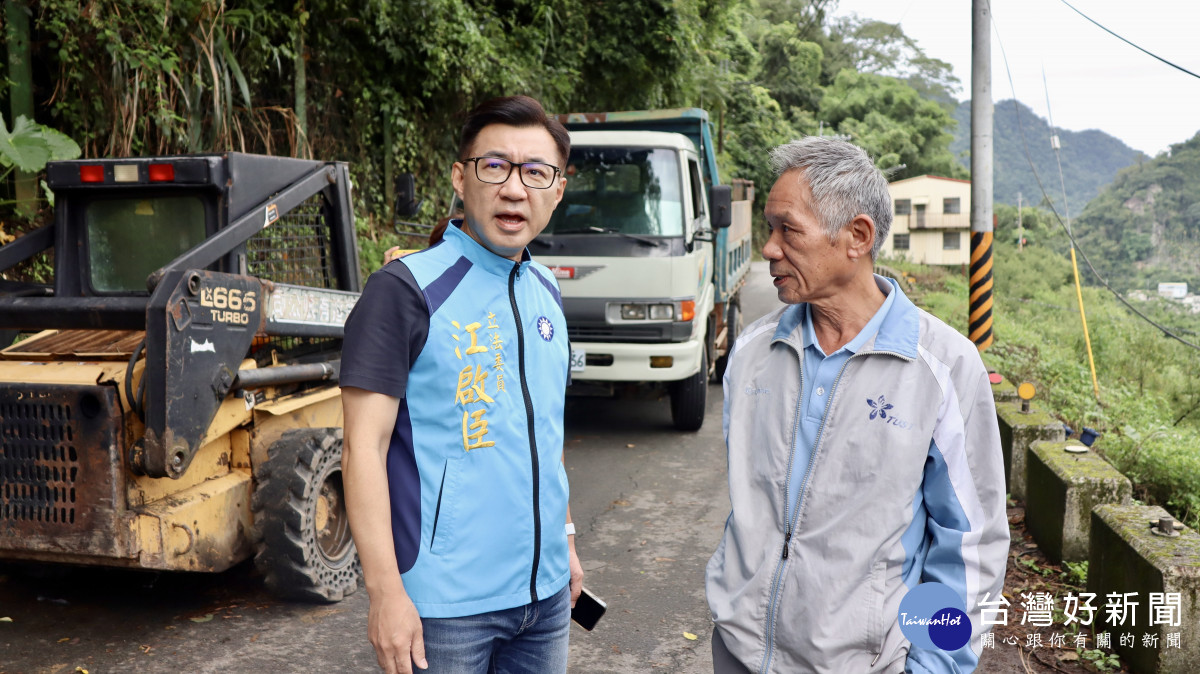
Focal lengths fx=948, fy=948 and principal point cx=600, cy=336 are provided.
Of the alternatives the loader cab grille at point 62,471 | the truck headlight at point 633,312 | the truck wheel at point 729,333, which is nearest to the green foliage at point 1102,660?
the loader cab grille at point 62,471

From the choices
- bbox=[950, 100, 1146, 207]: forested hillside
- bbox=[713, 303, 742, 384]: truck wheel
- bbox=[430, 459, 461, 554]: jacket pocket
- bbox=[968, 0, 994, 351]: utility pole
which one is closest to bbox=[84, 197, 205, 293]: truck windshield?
bbox=[430, 459, 461, 554]: jacket pocket

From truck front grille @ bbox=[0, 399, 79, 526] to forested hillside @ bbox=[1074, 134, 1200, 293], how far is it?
56.4ft

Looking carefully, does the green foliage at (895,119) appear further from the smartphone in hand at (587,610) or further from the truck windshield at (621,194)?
the smartphone in hand at (587,610)

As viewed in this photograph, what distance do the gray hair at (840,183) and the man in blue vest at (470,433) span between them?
0.54 m

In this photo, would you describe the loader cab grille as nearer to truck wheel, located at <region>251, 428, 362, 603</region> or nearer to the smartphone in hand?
truck wheel, located at <region>251, 428, 362, 603</region>

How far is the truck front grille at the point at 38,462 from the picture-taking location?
3762 mm

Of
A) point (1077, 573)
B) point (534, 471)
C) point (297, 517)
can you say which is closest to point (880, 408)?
point (534, 471)

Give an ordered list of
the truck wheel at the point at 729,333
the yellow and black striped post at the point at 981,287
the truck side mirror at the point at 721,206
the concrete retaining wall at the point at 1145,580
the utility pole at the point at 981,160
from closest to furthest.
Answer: the concrete retaining wall at the point at 1145,580 → the truck side mirror at the point at 721,206 → the utility pole at the point at 981,160 → the yellow and black striped post at the point at 981,287 → the truck wheel at the point at 729,333

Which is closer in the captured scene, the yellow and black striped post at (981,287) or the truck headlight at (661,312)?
the truck headlight at (661,312)

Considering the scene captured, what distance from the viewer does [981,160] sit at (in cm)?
976

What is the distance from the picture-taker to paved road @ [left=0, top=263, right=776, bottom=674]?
3936mm

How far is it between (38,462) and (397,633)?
2.76 meters

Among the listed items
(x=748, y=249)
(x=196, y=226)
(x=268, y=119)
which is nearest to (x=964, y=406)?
(x=196, y=226)

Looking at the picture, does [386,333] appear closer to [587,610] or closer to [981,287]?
[587,610]
